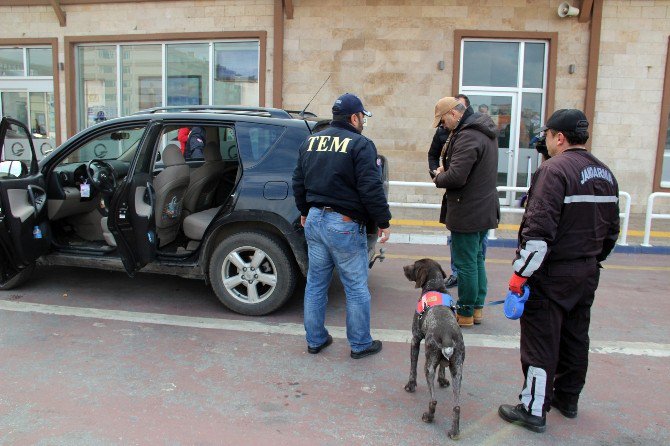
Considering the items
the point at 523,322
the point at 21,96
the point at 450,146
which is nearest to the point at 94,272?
the point at 450,146

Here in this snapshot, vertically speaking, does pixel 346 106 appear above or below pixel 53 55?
below

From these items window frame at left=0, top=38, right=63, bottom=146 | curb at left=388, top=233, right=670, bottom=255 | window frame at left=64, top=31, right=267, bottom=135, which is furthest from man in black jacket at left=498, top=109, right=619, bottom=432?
window frame at left=0, top=38, right=63, bottom=146

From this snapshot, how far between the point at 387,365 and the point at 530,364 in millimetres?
1119

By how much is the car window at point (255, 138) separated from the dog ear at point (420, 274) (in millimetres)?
1791

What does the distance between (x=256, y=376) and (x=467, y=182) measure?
225 centimetres

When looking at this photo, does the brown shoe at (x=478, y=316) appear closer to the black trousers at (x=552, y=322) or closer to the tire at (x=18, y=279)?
the black trousers at (x=552, y=322)

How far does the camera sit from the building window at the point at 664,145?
10.7 metres

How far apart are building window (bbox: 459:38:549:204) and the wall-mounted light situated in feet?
2.03

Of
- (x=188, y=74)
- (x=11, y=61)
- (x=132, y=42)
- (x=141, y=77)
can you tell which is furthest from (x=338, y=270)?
(x=11, y=61)

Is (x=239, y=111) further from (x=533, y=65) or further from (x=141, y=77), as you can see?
(x=141, y=77)

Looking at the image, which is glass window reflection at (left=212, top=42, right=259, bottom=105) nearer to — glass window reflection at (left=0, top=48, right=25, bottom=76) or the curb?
glass window reflection at (left=0, top=48, right=25, bottom=76)

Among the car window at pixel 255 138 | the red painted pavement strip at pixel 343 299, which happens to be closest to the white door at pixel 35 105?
the red painted pavement strip at pixel 343 299

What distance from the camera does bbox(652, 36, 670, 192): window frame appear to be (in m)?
10.7

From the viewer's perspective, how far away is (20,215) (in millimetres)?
4738
